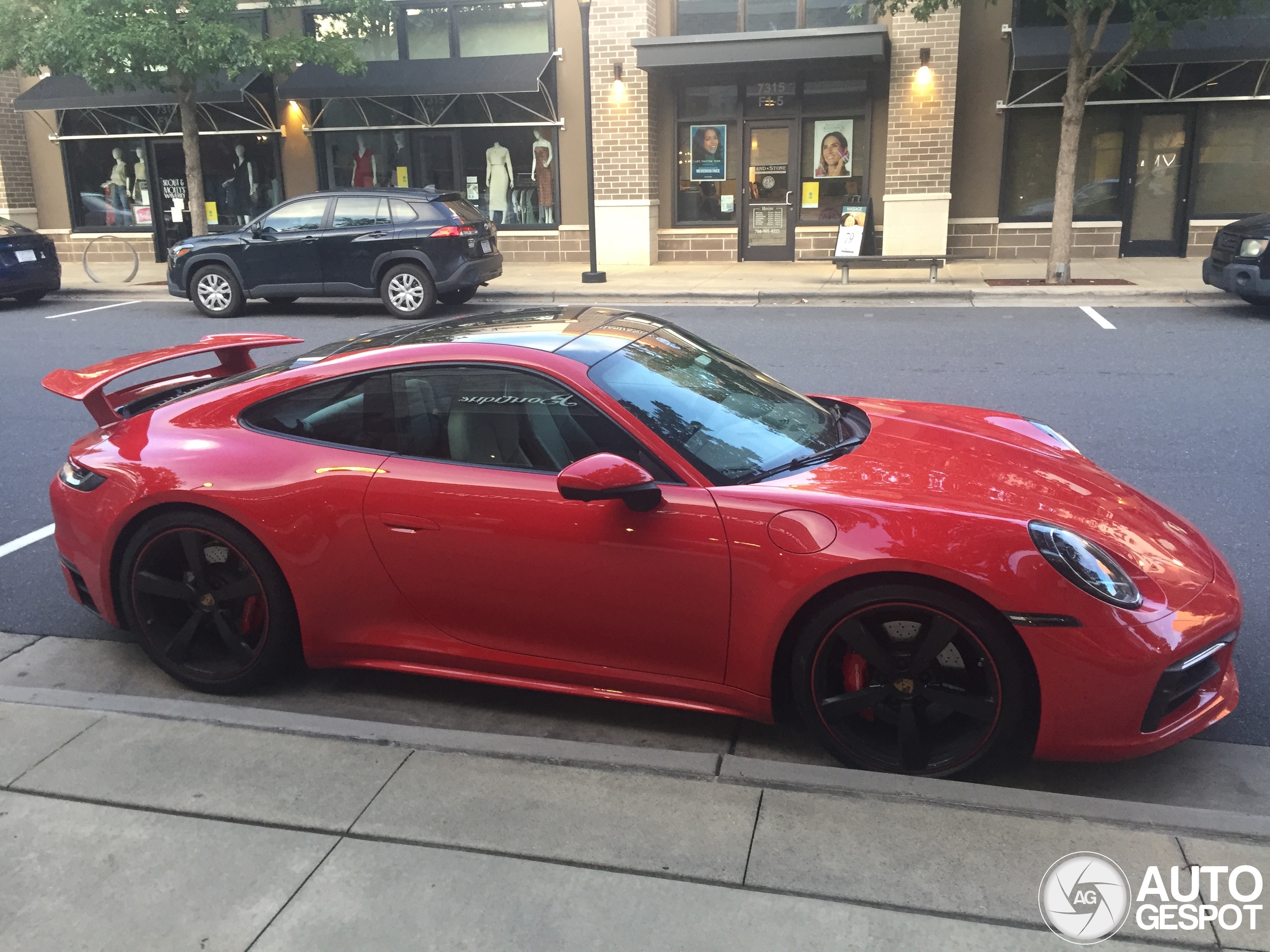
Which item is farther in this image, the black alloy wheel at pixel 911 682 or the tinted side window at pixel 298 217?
the tinted side window at pixel 298 217

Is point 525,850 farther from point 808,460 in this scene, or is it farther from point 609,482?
point 808,460

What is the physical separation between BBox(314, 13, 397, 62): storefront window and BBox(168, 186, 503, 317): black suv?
25.3 ft

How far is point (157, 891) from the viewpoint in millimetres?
2760

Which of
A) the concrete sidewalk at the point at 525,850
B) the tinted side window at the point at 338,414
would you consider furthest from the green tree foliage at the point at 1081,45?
the concrete sidewalk at the point at 525,850

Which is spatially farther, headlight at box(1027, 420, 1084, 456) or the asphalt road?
the asphalt road

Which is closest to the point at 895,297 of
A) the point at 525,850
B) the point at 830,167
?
the point at 830,167

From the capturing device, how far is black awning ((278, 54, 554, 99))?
765 inches

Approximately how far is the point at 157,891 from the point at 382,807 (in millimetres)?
620

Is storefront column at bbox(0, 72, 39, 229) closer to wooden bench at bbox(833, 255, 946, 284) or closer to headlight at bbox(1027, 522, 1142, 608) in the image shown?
wooden bench at bbox(833, 255, 946, 284)

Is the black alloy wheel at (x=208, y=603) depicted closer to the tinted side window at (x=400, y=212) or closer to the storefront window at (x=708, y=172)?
the tinted side window at (x=400, y=212)

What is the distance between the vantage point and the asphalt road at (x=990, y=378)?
17.1 feet

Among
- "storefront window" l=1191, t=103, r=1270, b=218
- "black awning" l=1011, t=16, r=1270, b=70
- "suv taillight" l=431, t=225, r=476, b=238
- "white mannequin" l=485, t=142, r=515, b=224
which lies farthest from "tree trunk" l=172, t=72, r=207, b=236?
"storefront window" l=1191, t=103, r=1270, b=218

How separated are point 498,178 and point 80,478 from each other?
18.1 metres

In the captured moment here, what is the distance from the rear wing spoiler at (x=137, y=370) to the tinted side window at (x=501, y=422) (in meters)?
1.37
